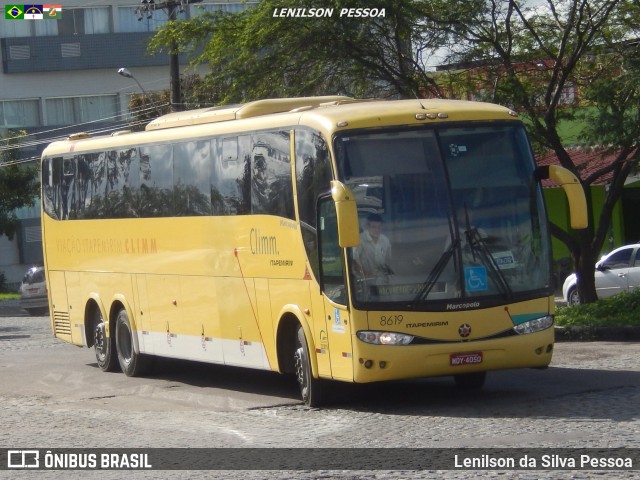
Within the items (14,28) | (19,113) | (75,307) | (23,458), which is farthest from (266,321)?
(14,28)

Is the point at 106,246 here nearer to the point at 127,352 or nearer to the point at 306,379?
the point at 127,352

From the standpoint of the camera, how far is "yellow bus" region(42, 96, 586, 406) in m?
11.7

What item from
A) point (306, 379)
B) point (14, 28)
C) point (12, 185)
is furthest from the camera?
point (14, 28)

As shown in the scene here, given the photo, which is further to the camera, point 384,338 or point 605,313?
point 605,313

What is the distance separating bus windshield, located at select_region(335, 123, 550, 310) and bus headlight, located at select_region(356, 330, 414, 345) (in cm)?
28

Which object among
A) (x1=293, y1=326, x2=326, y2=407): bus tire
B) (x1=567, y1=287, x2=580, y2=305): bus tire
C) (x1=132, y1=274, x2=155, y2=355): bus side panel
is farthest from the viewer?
(x1=567, y1=287, x2=580, y2=305): bus tire

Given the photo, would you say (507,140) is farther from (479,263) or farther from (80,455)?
(80,455)

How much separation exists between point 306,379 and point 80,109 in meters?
46.3

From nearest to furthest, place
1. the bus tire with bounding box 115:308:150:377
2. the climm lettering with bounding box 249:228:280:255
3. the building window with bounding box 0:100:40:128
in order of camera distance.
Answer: the climm lettering with bounding box 249:228:280:255 < the bus tire with bounding box 115:308:150:377 < the building window with bounding box 0:100:40:128

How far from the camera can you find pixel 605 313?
64.8 feet

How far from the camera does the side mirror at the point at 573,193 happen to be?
12.3m

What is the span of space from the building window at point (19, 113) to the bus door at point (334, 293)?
4579 cm

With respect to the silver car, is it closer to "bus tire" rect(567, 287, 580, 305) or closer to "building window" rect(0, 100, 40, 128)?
"bus tire" rect(567, 287, 580, 305)

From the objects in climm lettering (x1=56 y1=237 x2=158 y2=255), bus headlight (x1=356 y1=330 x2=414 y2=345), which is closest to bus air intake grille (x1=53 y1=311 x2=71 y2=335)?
climm lettering (x1=56 y1=237 x2=158 y2=255)
